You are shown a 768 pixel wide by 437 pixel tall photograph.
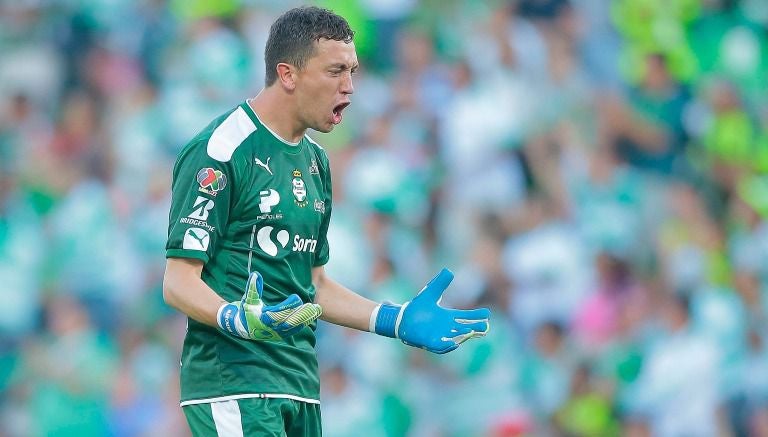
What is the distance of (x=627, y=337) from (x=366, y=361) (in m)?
1.96

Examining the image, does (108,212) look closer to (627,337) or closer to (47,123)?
(47,123)

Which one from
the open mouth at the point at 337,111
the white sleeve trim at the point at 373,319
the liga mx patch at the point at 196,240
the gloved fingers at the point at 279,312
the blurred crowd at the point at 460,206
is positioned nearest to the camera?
the gloved fingers at the point at 279,312

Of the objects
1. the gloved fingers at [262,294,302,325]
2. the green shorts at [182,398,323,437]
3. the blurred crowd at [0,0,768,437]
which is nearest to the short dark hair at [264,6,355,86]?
the gloved fingers at [262,294,302,325]

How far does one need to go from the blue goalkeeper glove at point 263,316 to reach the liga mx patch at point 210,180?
447 millimetres

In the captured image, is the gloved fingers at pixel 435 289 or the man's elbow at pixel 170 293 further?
the gloved fingers at pixel 435 289

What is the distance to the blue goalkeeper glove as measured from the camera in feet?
12.6

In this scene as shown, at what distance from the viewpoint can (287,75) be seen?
4.47 m

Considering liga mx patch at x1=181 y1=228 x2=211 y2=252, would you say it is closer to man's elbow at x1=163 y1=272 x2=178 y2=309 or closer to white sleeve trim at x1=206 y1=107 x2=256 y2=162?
man's elbow at x1=163 y1=272 x2=178 y2=309

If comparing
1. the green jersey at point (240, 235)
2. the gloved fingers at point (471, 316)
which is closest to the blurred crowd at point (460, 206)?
the gloved fingers at point (471, 316)

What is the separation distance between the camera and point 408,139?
10.3 meters

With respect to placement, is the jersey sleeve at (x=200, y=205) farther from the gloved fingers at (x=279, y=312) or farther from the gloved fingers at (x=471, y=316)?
the gloved fingers at (x=471, y=316)

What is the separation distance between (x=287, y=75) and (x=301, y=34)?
15 cm

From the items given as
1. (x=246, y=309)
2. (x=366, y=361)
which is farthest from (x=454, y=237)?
(x=246, y=309)

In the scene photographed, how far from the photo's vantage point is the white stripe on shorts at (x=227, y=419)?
427cm
